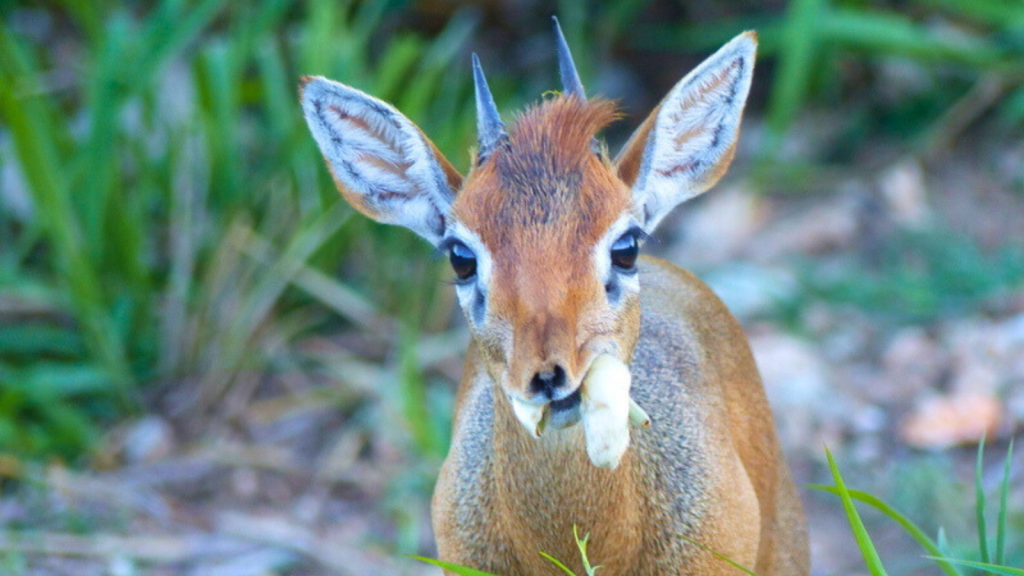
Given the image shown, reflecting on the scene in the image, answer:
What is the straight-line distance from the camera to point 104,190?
6172 millimetres

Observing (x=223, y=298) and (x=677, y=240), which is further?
(x=677, y=240)

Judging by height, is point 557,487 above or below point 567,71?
below

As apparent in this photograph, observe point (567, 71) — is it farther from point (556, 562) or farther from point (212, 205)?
point (212, 205)

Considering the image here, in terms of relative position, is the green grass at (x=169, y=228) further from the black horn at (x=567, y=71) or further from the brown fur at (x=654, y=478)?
the black horn at (x=567, y=71)

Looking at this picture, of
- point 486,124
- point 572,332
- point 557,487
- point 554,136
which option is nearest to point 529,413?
point 572,332

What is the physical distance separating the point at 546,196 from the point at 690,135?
0.67 metres

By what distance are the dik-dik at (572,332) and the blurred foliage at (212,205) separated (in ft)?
6.68

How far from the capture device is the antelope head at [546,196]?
116 inches

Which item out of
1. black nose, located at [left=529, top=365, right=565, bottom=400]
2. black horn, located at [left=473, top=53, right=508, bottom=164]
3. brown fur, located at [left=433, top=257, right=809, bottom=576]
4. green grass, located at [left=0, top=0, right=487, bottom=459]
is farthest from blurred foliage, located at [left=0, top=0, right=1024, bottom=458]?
black nose, located at [left=529, top=365, right=565, bottom=400]

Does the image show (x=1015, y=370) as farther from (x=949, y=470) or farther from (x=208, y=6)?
(x=208, y=6)

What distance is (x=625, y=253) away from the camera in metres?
3.17

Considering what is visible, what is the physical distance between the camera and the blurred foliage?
6.08m

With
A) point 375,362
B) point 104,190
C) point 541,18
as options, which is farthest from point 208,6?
point 541,18

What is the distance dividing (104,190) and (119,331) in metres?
0.73
